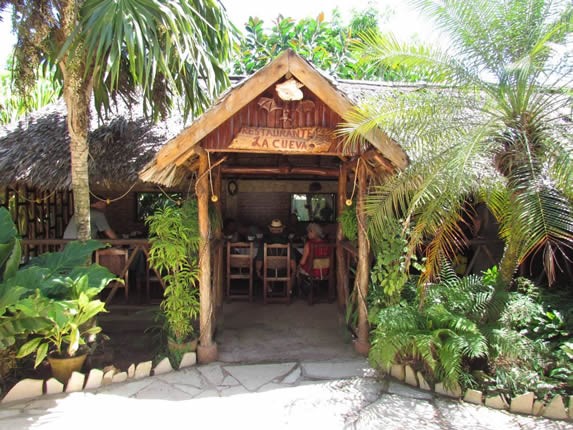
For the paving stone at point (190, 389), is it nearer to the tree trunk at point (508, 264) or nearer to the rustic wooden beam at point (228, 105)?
the rustic wooden beam at point (228, 105)

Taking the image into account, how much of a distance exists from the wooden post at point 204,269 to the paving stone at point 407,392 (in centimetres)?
194

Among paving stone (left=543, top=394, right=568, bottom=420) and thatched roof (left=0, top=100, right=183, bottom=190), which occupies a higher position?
thatched roof (left=0, top=100, right=183, bottom=190)

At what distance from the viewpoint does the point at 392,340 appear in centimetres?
398

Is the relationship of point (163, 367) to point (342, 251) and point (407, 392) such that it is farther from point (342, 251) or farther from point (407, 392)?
point (342, 251)

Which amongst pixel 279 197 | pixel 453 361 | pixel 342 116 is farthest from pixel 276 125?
pixel 279 197

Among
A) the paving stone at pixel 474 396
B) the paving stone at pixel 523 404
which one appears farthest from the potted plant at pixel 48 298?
the paving stone at pixel 523 404

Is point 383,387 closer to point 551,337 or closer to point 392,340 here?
point 392,340

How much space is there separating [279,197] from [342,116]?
5.67 m

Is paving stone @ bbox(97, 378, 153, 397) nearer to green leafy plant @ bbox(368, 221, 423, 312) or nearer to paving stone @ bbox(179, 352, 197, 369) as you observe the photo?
paving stone @ bbox(179, 352, 197, 369)

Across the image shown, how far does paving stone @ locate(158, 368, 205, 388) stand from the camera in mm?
4182

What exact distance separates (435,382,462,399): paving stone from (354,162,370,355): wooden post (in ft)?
3.16

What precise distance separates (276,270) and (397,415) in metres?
3.26

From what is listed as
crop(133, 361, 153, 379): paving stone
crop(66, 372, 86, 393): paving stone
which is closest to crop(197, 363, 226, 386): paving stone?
crop(133, 361, 153, 379): paving stone

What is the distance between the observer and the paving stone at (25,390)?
381 cm
